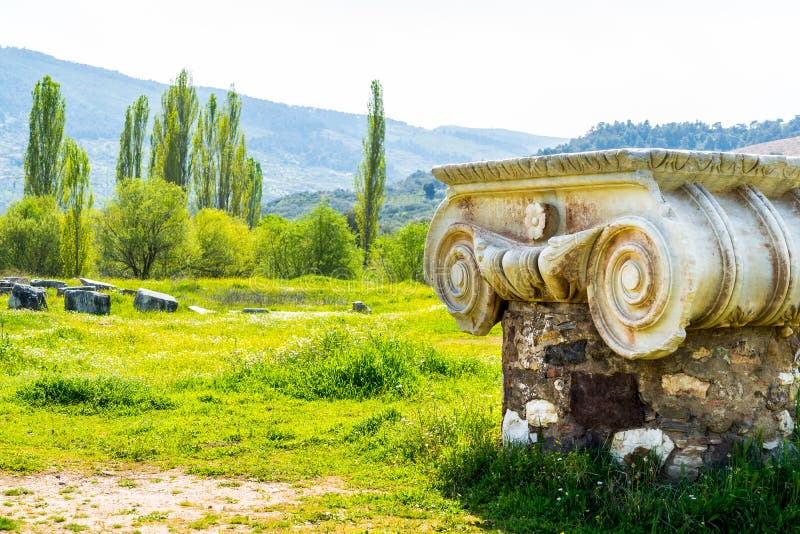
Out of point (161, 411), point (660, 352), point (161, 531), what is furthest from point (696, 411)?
point (161, 411)

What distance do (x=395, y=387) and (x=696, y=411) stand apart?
4.11 metres

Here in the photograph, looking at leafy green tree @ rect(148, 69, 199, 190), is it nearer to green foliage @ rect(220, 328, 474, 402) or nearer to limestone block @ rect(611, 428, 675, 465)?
green foliage @ rect(220, 328, 474, 402)

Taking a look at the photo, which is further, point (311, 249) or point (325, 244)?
point (311, 249)

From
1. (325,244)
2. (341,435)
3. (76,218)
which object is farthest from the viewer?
(325,244)

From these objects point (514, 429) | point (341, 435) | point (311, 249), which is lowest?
point (341, 435)

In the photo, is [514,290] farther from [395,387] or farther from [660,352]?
[395,387]

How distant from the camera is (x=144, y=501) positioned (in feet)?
16.2

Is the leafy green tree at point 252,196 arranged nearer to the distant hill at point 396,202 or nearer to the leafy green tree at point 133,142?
the leafy green tree at point 133,142

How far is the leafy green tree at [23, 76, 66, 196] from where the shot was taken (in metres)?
37.9

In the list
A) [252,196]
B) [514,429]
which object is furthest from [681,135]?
[514,429]

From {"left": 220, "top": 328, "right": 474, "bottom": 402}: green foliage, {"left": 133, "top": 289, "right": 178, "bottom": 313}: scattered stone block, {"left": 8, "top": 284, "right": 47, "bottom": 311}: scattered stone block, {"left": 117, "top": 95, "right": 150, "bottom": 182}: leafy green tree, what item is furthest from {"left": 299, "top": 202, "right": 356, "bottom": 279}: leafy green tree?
{"left": 220, "top": 328, "right": 474, "bottom": 402}: green foliage

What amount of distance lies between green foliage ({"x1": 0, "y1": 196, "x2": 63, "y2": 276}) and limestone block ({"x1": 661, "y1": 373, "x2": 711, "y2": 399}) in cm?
3381

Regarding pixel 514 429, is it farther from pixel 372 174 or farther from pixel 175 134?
pixel 175 134

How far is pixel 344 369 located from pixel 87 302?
10.3 m
